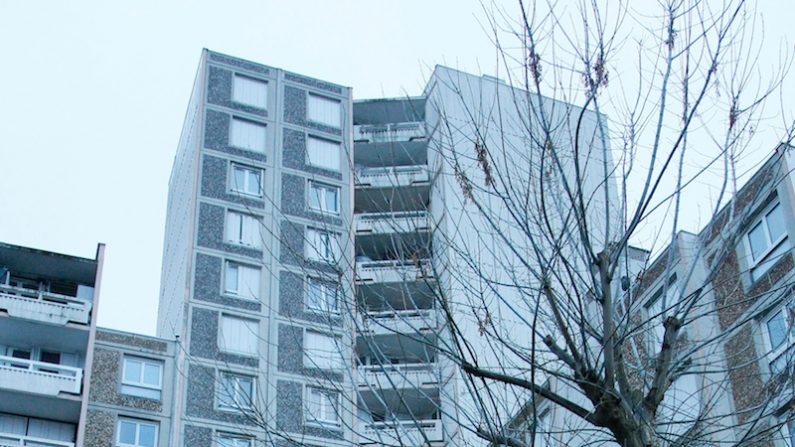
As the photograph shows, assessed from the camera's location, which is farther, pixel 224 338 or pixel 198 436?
pixel 224 338

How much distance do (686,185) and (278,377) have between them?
1120 inches

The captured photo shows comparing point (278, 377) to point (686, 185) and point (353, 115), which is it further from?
point (686, 185)

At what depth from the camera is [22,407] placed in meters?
35.9

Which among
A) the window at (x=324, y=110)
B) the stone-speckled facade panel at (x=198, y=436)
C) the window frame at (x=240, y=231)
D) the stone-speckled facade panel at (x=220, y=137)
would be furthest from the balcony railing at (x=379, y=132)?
the stone-speckled facade panel at (x=198, y=436)

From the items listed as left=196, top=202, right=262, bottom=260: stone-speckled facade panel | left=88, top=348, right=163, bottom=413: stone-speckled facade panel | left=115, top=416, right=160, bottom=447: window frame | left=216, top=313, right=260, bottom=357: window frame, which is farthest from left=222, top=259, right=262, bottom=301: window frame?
left=115, top=416, right=160, bottom=447: window frame

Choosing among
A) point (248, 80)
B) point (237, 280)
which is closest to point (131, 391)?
point (237, 280)

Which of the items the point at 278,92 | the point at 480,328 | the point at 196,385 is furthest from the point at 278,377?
the point at 480,328

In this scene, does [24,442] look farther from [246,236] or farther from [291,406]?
[246,236]

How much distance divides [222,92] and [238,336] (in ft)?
32.6

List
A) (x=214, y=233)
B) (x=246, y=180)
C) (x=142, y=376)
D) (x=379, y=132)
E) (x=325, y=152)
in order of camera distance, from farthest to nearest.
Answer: (x=379, y=132)
(x=325, y=152)
(x=246, y=180)
(x=214, y=233)
(x=142, y=376)

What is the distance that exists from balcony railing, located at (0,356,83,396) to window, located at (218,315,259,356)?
5.07 meters

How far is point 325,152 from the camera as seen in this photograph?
45.9 metres

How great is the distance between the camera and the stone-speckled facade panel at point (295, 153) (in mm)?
44531

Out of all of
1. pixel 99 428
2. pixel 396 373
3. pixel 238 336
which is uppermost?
pixel 238 336
